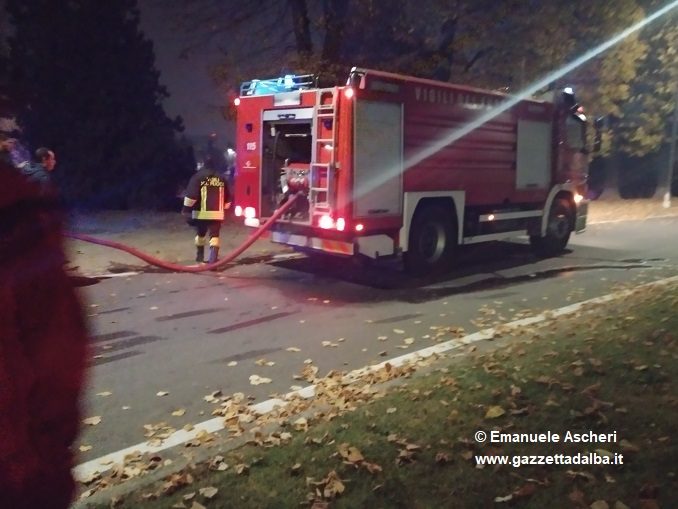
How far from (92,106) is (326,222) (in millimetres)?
16139

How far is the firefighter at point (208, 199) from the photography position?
1102 cm

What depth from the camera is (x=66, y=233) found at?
6.48ft

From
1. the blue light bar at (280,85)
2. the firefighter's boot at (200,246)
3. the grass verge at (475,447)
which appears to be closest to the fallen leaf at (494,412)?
the grass verge at (475,447)

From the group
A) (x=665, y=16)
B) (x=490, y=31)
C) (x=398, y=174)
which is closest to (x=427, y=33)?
(x=490, y=31)

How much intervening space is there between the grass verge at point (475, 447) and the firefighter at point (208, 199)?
614 centimetres

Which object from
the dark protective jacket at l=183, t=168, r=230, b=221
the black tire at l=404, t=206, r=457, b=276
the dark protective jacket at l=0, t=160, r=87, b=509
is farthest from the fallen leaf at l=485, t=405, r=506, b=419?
the dark protective jacket at l=183, t=168, r=230, b=221

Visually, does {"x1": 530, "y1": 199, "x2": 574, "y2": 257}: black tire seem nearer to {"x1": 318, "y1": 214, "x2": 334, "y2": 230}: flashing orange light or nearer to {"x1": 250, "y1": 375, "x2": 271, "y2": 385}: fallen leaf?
{"x1": 318, "y1": 214, "x2": 334, "y2": 230}: flashing orange light

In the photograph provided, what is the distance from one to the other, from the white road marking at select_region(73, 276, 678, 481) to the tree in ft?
52.3

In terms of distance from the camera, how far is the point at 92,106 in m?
23.5

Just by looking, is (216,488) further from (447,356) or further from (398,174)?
(398,174)

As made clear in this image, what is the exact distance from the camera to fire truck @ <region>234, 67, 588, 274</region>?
9844 millimetres

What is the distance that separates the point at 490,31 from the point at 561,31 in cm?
195

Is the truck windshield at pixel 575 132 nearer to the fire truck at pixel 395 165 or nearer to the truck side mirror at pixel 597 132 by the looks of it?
the truck side mirror at pixel 597 132

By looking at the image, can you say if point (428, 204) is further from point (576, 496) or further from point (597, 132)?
point (576, 496)
